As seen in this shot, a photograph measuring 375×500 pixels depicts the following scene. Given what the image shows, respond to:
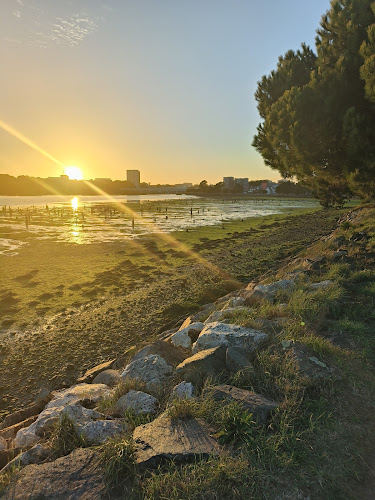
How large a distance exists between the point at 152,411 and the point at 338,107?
1187 centimetres

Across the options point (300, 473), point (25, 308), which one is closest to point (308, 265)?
point (300, 473)

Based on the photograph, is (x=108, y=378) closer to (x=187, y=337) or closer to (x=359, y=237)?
(x=187, y=337)

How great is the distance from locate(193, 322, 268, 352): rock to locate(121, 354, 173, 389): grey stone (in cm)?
64

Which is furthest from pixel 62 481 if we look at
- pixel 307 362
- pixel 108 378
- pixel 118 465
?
pixel 108 378

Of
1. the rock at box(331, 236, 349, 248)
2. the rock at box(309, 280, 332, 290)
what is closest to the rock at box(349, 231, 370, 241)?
the rock at box(331, 236, 349, 248)

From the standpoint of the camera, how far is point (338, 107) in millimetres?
11188

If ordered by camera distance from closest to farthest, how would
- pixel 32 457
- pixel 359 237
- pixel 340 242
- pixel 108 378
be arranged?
pixel 32 457
pixel 108 378
pixel 340 242
pixel 359 237

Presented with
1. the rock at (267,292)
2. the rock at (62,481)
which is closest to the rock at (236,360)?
the rock at (62,481)

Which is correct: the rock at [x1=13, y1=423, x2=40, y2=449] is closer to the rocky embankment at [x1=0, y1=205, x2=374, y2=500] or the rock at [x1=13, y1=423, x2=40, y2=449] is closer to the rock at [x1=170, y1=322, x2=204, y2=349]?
the rocky embankment at [x1=0, y1=205, x2=374, y2=500]

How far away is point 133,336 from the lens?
28.3 feet

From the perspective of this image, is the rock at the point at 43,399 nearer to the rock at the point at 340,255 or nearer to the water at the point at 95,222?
the rock at the point at 340,255

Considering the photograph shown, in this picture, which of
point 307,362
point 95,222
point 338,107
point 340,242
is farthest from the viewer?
point 95,222

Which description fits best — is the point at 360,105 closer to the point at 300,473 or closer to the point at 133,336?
the point at 133,336

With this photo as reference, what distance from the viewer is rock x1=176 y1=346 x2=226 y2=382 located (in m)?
3.79
